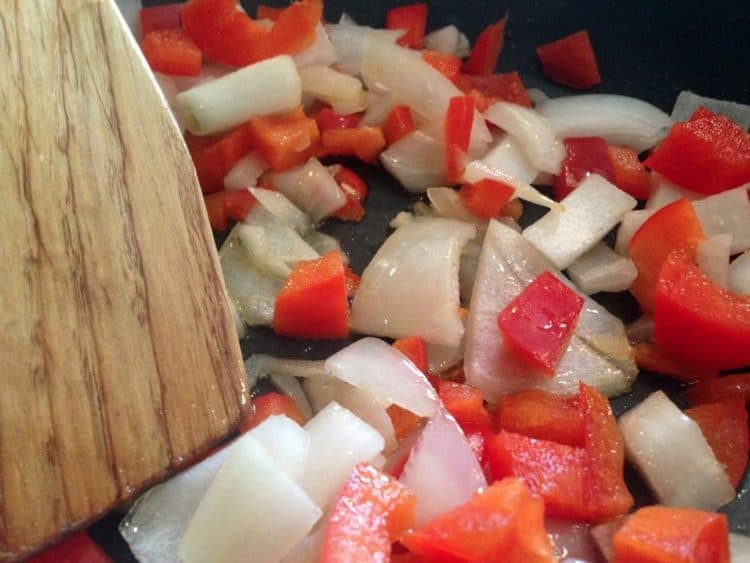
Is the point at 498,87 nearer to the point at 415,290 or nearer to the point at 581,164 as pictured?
the point at 581,164

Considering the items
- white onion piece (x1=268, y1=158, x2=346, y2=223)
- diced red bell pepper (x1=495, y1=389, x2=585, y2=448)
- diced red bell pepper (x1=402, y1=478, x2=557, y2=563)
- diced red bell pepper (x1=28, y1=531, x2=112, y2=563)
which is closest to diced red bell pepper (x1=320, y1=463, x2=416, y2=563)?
diced red bell pepper (x1=402, y1=478, x2=557, y2=563)

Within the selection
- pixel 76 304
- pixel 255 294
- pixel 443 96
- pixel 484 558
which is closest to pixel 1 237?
pixel 76 304

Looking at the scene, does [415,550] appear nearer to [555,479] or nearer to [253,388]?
[555,479]

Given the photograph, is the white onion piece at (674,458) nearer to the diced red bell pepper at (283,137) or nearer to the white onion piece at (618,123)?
the white onion piece at (618,123)

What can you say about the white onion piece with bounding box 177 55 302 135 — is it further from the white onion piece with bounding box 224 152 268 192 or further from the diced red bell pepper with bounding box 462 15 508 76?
the diced red bell pepper with bounding box 462 15 508 76

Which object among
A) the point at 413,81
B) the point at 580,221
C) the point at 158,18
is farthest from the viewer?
the point at 158,18

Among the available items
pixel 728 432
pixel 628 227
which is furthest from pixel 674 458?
pixel 628 227
